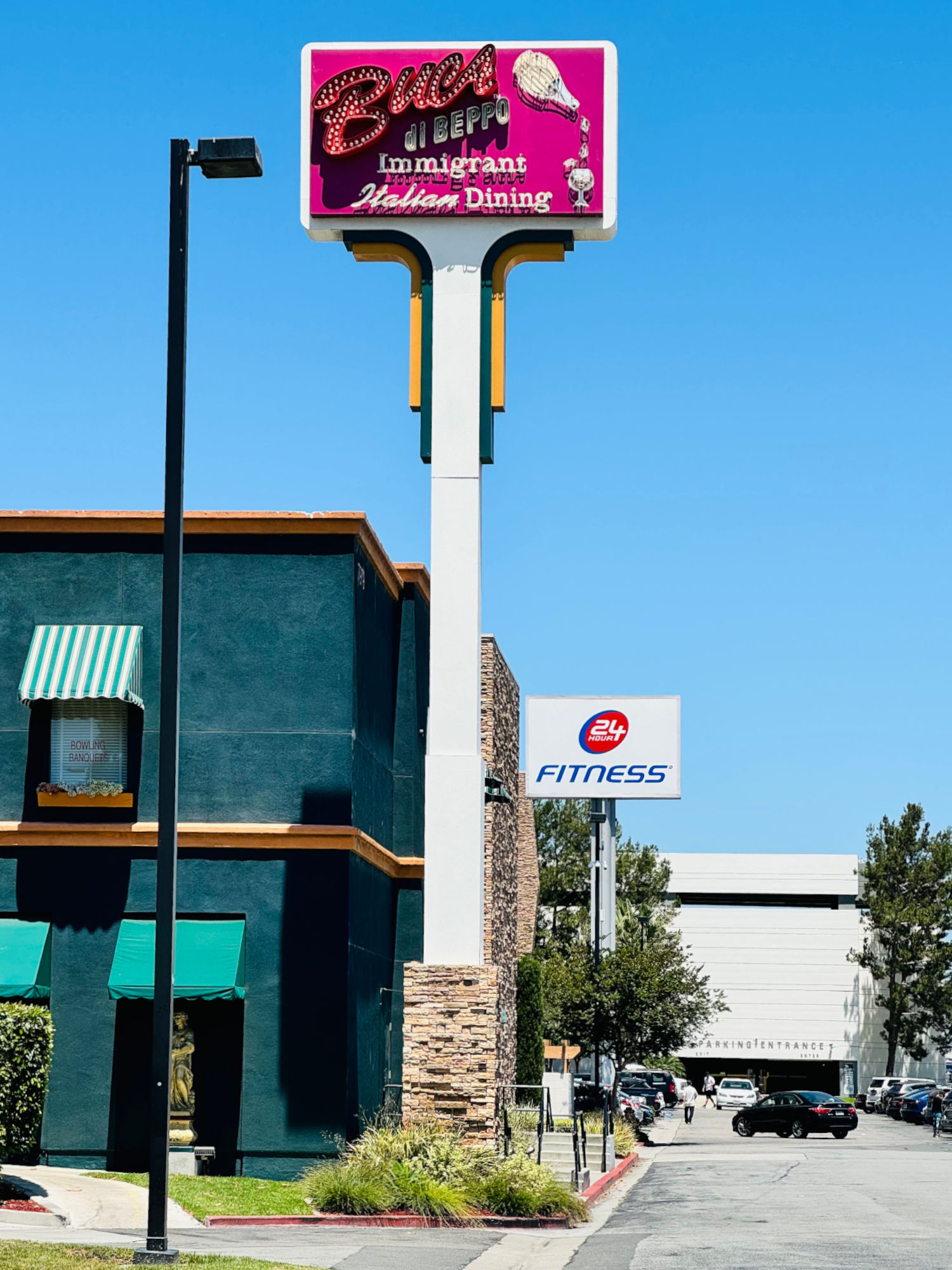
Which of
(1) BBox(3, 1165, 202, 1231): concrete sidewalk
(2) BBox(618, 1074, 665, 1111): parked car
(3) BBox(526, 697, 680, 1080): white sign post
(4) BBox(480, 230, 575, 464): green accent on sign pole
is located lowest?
(2) BBox(618, 1074, 665, 1111): parked car

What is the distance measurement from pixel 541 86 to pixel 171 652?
16.0 meters

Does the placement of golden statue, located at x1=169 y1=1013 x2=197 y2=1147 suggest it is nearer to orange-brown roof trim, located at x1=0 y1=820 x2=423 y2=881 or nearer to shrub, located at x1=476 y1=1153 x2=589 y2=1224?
orange-brown roof trim, located at x1=0 y1=820 x2=423 y2=881

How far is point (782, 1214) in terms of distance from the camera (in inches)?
914

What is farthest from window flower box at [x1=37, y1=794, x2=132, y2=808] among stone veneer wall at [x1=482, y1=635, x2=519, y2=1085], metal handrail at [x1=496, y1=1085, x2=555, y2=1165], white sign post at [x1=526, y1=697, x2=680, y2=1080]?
white sign post at [x1=526, y1=697, x2=680, y2=1080]

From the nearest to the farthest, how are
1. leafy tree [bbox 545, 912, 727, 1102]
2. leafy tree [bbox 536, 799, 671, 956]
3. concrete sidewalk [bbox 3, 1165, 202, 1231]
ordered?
concrete sidewalk [bbox 3, 1165, 202, 1231]
leafy tree [bbox 545, 912, 727, 1102]
leafy tree [bbox 536, 799, 671, 956]

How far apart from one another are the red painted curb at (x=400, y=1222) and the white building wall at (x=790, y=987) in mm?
75323

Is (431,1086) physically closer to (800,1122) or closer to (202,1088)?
(202,1088)

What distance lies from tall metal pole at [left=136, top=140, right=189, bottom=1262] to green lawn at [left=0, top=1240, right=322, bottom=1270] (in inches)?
11.2

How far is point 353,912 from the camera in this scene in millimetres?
26422

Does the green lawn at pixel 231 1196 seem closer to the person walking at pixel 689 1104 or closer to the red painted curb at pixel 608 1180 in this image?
the red painted curb at pixel 608 1180

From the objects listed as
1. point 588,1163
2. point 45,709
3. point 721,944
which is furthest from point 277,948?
point 721,944

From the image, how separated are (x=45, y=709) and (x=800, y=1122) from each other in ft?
114

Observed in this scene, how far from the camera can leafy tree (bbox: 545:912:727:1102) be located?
160ft

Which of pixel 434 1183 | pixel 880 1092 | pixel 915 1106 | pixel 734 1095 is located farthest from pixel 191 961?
pixel 734 1095
